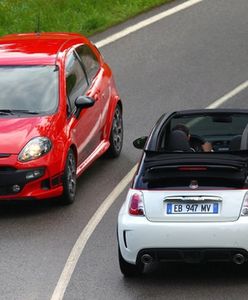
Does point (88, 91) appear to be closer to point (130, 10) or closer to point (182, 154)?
point (182, 154)

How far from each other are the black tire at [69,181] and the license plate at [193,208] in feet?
11.8

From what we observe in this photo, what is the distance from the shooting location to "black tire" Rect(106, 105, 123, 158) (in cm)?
1844

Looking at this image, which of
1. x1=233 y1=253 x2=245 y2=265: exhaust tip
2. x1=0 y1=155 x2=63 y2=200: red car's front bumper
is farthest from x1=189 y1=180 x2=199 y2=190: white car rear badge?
x1=0 y1=155 x2=63 y2=200: red car's front bumper

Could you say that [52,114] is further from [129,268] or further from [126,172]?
[129,268]

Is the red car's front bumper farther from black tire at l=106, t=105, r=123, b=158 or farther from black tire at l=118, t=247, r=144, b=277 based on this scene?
black tire at l=118, t=247, r=144, b=277

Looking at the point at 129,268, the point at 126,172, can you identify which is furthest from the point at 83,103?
the point at 129,268

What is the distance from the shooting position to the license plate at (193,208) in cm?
1258

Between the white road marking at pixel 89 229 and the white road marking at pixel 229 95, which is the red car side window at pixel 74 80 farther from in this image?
the white road marking at pixel 229 95

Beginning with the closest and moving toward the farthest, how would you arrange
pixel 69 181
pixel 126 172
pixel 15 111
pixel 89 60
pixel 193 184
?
1. pixel 193 184
2. pixel 69 181
3. pixel 15 111
4. pixel 126 172
5. pixel 89 60

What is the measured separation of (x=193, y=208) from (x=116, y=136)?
615cm

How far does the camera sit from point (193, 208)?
1260 cm

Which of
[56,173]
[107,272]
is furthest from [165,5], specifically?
[107,272]

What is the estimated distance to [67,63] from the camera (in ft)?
57.1

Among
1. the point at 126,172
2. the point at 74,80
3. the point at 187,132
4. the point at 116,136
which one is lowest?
the point at 126,172
